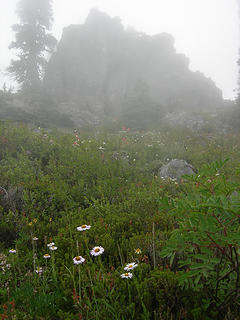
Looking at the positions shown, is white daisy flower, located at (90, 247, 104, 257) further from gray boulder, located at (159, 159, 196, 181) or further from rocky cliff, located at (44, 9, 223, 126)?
rocky cliff, located at (44, 9, 223, 126)

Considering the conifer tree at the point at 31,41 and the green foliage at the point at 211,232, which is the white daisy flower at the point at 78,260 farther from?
the conifer tree at the point at 31,41

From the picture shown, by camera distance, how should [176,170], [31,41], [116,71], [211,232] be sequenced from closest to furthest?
[211,232] < [176,170] < [31,41] < [116,71]

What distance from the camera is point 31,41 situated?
91.9 feet

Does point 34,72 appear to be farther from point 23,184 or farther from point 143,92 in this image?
point 23,184

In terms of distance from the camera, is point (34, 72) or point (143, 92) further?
point (34, 72)

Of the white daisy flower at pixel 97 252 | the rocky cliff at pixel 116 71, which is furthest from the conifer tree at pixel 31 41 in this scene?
the white daisy flower at pixel 97 252

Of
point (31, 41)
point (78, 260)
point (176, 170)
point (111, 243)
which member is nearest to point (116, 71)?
point (31, 41)

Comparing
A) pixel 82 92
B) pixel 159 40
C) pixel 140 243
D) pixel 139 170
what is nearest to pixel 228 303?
pixel 140 243

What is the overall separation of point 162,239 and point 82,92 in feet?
105

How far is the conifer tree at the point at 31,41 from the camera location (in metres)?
27.2

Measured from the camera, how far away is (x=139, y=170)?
8.38 metres

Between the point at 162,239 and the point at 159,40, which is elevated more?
the point at 159,40

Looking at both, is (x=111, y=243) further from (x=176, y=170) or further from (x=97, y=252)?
(x=176, y=170)

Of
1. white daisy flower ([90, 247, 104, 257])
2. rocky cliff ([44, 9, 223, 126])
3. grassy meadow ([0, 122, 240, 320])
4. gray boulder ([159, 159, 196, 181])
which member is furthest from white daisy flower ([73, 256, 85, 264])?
rocky cliff ([44, 9, 223, 126])
